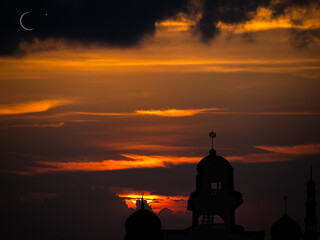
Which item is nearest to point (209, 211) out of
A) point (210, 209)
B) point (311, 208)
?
point (210, 209)

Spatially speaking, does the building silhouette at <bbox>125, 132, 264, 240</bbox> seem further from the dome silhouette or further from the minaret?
the minaret

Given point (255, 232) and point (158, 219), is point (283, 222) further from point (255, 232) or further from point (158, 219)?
point (158, 219)

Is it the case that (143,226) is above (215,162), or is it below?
below

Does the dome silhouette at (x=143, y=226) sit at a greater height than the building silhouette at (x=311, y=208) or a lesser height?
lesser

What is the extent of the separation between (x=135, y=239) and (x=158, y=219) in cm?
226

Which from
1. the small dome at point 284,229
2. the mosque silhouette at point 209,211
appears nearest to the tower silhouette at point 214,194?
the mosque silhouette at point 209,211

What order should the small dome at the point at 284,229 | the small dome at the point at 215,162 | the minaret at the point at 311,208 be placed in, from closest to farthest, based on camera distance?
1. the small dome at the point at 215,162
2. the small dome at the point at 284,229
3. the minaret at the point at 311,208

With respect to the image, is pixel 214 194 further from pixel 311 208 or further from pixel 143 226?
pixel 311 208

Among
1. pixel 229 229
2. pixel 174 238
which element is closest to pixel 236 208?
pixel 229 229

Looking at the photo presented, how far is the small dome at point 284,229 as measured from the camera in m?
70.9

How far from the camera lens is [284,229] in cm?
7094

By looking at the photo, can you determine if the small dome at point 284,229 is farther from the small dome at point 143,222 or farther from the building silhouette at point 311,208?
the small dome at point 143,222

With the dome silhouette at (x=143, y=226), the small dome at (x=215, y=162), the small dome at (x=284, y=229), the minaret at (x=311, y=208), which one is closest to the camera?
the small dome at (x=215, y=162)

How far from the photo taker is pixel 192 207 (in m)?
63.7
